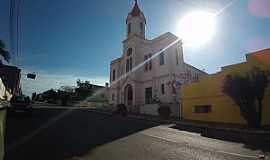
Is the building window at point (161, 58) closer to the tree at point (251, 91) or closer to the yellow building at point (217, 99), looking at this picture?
the yellow building at point (217, 99)

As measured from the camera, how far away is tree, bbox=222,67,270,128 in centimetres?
1312

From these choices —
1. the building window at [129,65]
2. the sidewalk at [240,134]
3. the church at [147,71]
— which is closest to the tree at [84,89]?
the church at [147,71]

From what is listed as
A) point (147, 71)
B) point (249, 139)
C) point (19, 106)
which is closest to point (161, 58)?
point (147, 71)

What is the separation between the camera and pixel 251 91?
1319 cm

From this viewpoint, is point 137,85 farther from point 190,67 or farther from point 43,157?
point 43,157

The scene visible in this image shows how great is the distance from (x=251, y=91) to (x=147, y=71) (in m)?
19.4

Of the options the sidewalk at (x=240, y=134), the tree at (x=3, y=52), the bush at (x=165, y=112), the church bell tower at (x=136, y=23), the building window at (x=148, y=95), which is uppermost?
the church bell tower at (x=136, y=23)

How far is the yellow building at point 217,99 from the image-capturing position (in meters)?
15.2

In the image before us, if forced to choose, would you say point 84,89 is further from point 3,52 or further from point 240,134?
point 240,134

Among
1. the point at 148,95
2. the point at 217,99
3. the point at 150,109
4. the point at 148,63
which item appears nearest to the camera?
the point at 217,99

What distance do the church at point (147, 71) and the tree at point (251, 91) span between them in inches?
353

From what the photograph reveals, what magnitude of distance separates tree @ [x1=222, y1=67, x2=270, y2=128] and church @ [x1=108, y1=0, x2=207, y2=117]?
29.4 feet

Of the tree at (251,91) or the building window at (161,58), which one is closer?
the tree at (251,91)

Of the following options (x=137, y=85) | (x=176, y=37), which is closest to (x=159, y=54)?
(x=176, y=37)
